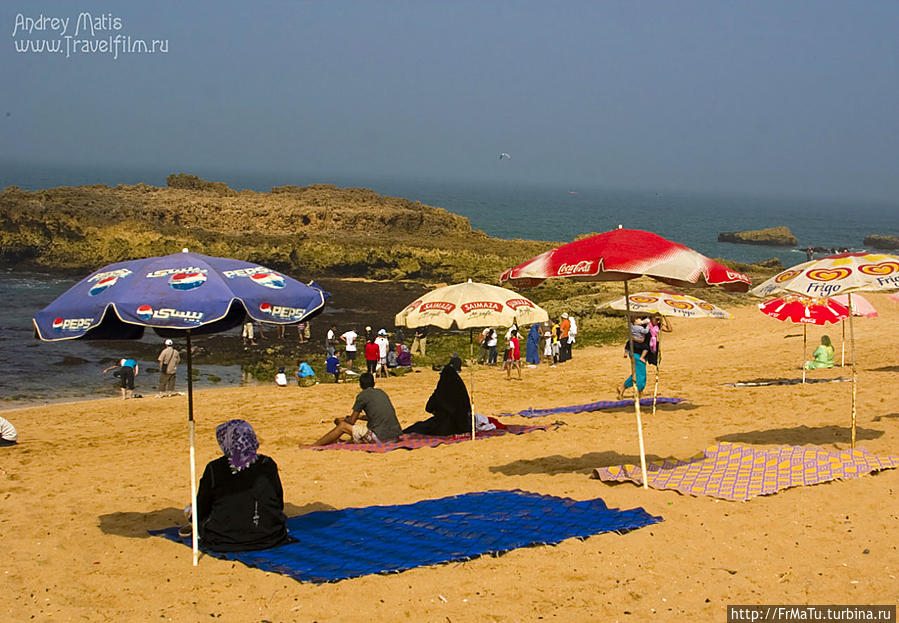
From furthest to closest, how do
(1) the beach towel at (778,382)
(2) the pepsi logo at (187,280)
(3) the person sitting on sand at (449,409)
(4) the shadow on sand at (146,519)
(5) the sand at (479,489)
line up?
(1) the beach towel at (778,382) → (3) the person sitting on sand at (449,409) → (4) the shadow on sand at (146,519) → (2) the pepsi logo at (187,280) → (5) the sand at (479,489)

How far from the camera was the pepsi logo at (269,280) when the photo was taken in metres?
6.80

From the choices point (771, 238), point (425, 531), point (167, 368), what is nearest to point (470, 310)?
point (425, 531)

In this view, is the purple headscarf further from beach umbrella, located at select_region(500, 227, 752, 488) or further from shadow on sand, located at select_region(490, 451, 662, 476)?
shadow on sand, located at select_region(490, 451, 662, 476)

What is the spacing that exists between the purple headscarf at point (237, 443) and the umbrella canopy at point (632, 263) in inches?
117

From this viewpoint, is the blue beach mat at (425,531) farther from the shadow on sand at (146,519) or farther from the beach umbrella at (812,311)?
the beach umbrella at (812,311)

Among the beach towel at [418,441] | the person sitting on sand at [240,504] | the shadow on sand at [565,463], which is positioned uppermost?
the person sitting on sand at [240,504]

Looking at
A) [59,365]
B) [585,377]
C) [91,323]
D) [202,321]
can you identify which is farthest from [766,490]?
[59,365]

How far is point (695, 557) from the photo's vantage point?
6.66 m

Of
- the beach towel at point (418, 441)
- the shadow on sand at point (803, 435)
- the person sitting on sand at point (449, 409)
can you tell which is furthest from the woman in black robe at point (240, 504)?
the shadow on sand at point (803, 435)

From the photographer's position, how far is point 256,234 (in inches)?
2215

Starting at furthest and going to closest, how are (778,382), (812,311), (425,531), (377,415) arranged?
(778,382) < (812,311) < (377,415) < (425,531)

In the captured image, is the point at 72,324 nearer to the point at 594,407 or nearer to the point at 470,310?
the point at 470,310

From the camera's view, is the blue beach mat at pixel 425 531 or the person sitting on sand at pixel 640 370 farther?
the person sitting on sand at pixel 640 370

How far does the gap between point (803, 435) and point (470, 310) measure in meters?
4.72
